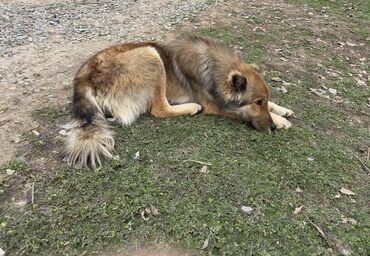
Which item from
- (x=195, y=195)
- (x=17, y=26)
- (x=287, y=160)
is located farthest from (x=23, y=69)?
(x=287, y=160)

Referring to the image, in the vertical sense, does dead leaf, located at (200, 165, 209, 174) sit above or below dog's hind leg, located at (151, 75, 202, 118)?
below

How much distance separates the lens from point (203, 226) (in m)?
3.67

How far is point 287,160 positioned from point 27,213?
2770 millimetres

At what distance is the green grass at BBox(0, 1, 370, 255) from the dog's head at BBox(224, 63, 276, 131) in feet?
0.59

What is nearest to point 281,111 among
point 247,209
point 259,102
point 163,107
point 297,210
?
point 259,102

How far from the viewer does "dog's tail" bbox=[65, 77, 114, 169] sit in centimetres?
425

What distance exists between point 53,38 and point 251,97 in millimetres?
4437

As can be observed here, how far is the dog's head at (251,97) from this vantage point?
16.5 ft

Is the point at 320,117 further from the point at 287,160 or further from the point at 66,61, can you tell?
the point at 66,61

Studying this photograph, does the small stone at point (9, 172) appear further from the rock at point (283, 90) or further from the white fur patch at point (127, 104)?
the rock at point (283, 90)

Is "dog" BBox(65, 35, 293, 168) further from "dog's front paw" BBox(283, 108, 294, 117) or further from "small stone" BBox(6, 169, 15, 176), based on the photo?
"small stone" BBox(6, 169, 15, 176)

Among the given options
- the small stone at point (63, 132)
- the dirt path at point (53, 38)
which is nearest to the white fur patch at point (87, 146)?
the small stone at point (63, 132)

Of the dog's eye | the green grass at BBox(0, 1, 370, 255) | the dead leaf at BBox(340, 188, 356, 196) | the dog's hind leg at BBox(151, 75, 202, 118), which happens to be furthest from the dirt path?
the dead leaf at BBox(340, 188, 356, 196)

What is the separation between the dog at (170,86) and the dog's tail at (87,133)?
1 cm
